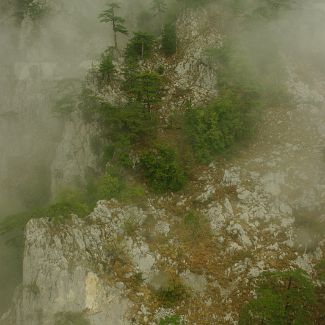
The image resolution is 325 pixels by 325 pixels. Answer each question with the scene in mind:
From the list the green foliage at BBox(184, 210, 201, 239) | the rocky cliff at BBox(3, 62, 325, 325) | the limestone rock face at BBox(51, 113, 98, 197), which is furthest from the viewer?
the limestone rock face at BBox(51, 113, 98, 197)

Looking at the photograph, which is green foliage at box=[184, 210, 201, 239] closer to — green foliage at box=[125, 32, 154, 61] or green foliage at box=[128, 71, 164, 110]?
green foliage at box=[128, 71, 164, 110]

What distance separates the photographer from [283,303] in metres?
20.8

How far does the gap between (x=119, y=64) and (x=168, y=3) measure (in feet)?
27.9

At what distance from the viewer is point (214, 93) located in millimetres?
34406

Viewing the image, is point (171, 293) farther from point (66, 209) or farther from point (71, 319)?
point (66, 209)

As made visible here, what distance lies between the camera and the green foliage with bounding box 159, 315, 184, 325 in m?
23.0

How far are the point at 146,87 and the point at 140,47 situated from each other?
22.1 feet

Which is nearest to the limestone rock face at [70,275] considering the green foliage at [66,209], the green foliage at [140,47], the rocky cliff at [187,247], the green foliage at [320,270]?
the rocky cliff at [187,247]

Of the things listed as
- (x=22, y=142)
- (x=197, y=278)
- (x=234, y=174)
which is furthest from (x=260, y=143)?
(x=22, y=142)

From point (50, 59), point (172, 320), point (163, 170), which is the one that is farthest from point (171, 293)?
point (50, 59)

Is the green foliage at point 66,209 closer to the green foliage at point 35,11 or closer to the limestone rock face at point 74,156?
the limestone rock face at point 74,156

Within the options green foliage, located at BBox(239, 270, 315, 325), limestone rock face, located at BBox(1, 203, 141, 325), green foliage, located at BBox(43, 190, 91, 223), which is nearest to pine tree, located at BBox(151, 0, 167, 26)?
green foliage, located at BBox(43, 190, 91, 223)

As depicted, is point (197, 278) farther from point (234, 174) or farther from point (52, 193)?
point (52, 193)

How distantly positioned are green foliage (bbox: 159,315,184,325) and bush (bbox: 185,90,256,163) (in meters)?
11.1
